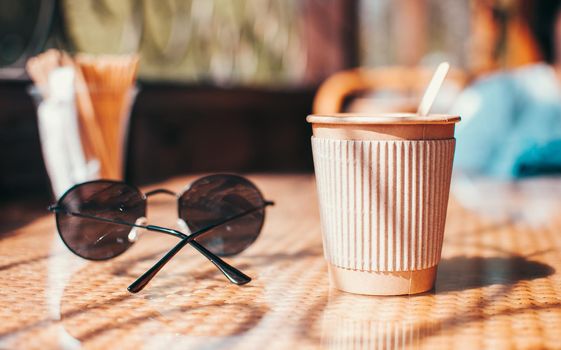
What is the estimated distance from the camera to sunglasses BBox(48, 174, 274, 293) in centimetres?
69

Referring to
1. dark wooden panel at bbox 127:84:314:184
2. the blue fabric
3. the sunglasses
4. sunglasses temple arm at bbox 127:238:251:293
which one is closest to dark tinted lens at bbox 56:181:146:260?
the sunglasses

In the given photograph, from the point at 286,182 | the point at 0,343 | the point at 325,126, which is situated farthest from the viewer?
the point at 286,182

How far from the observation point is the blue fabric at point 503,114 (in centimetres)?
203

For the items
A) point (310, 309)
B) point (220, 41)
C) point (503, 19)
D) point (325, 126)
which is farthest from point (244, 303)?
point (503, 19)

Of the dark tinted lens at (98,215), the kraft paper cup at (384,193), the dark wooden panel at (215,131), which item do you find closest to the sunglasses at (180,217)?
the dark tinted lens at (98,215)

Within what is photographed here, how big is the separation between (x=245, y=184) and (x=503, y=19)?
12.5 ft

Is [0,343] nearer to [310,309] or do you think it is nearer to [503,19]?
[310,309]

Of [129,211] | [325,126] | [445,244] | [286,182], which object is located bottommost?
[286,182]

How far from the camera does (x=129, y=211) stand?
723 mm

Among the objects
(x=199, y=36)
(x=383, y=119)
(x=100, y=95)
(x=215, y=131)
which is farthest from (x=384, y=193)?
(x=199, y=36)

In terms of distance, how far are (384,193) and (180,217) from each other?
0.95ft

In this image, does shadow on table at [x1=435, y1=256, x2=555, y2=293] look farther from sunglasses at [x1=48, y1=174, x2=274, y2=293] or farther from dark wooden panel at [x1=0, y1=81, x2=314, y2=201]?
dark wooden panel at [x1=0, y1=81, x2=314, y2=201]

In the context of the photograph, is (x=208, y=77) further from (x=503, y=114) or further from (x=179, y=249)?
(x=179, y=249)

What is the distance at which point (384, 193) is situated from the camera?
557 millimetres
